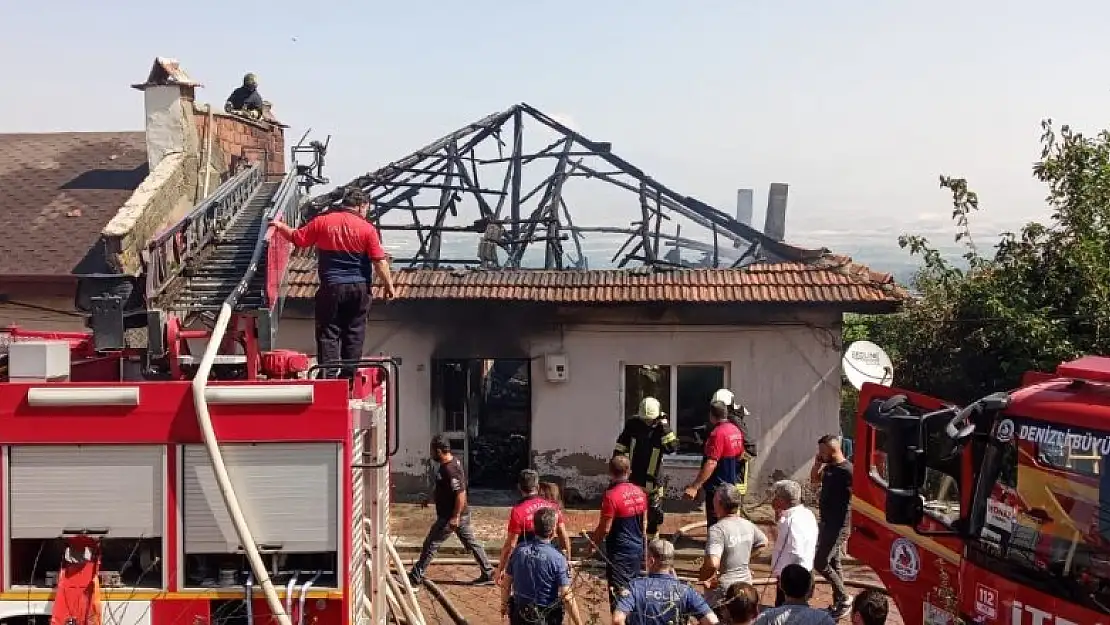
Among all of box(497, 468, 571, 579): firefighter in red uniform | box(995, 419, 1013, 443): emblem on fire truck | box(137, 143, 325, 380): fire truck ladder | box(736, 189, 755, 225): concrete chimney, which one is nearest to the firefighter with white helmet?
box(497, 468, 571, 579): firefighter in red uniform

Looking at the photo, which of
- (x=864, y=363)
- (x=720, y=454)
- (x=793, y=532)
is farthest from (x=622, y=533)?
(x=864, y=363)

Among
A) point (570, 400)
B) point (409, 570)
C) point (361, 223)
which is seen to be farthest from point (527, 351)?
point (361, 223)

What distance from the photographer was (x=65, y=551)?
4.95 m

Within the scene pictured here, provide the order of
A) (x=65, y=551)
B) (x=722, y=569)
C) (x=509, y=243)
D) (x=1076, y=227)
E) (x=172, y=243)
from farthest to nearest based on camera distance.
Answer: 1. (x=509, y=243)
2. (x=1076, y=227)
3. (x=172, y=243)
4. (x=722, y=569)
5. (x=65, y=551)

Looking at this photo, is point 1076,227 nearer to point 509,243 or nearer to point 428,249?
point 509,243

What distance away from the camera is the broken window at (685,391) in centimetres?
1239

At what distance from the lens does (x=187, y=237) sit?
7.36 meters

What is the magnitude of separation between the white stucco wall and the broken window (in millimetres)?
290

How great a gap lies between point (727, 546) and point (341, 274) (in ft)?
10.4

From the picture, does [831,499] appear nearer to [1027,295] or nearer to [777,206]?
[1027,295]

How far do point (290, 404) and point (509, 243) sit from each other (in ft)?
27.2

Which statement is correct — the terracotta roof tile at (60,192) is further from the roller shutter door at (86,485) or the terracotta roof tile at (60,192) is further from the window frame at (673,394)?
the roller shutter door at (86,485)

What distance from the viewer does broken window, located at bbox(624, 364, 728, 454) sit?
1239 centimetres

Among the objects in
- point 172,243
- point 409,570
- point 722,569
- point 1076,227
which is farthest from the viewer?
point 1076,227
